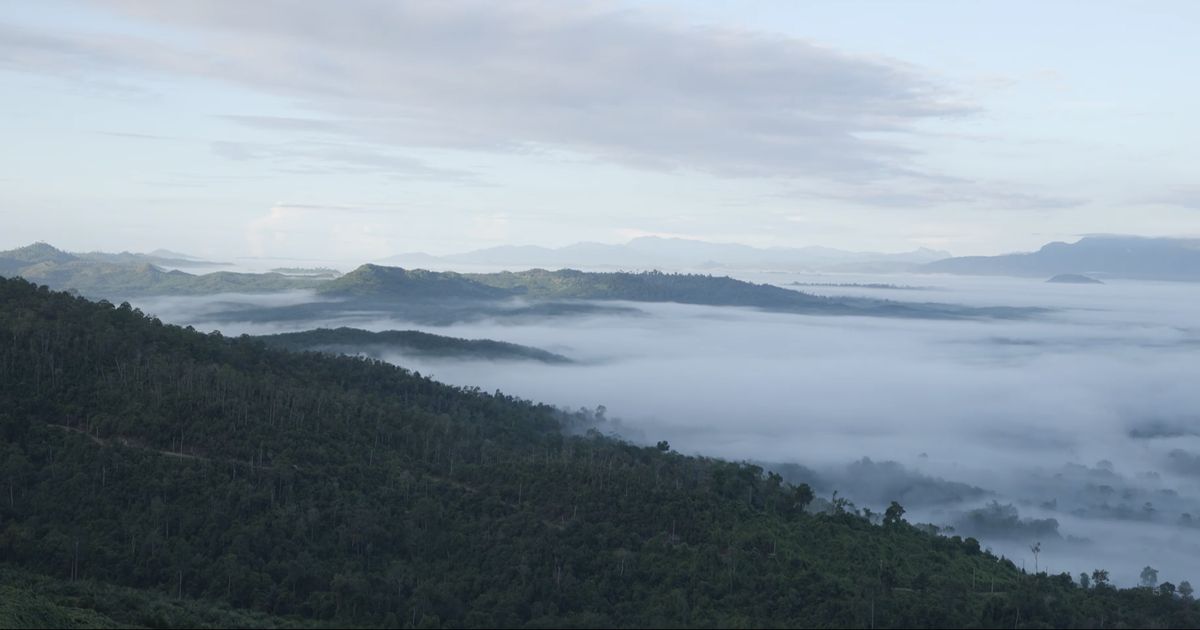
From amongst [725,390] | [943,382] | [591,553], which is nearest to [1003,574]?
[591,553]

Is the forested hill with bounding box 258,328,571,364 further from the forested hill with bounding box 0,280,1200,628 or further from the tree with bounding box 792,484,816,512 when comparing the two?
the tree with bounding box 792,484,816,512

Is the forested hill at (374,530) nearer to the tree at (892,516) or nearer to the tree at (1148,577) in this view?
the tree at (892,516)

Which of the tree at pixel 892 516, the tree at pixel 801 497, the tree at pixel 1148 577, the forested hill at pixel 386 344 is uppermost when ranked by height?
the forested hill at pixel 386 344

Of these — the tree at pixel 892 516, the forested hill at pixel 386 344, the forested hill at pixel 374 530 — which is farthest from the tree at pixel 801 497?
the forested hill at pixel 386 344

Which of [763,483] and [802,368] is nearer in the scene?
[763,483]

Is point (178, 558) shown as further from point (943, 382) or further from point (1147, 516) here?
point (943, 382)

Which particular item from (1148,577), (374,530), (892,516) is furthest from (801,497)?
(1148,577)
